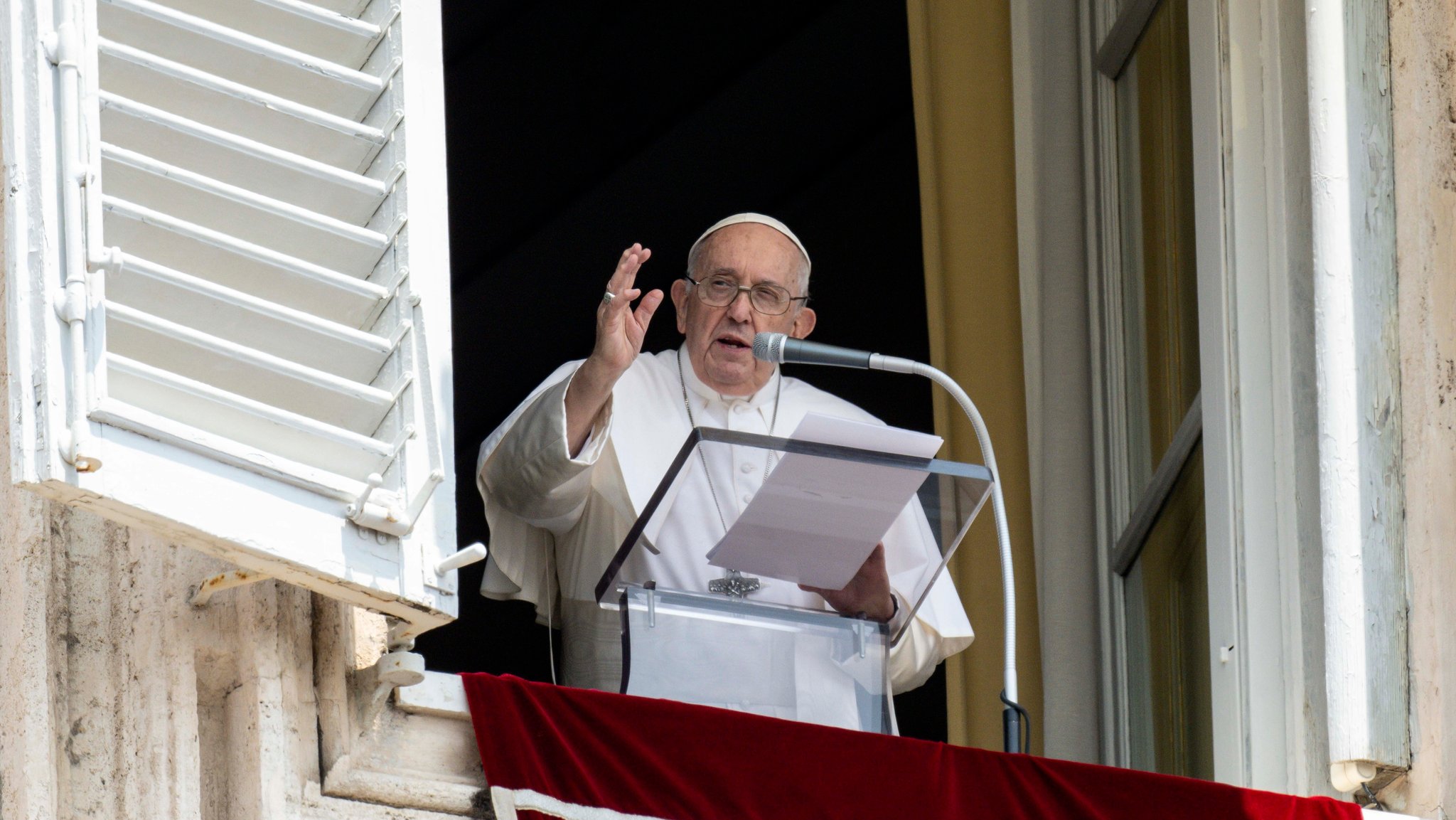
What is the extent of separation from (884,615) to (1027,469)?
187 cm

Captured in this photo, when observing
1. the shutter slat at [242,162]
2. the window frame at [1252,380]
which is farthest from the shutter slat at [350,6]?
the window frame at [1252,380]

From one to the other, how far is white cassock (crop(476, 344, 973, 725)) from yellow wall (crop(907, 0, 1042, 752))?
0.83m

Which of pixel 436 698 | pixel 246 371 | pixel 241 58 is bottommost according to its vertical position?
pixel 436 698

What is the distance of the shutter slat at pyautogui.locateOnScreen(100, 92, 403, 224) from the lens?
3146 millimetres

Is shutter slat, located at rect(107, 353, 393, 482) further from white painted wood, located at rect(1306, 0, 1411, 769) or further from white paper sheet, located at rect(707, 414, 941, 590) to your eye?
white painted wood, located at rect(1306, 0, 1411, 769)

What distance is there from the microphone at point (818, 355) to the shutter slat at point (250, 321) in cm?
60

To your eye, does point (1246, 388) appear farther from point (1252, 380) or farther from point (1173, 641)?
point (1173, 641)

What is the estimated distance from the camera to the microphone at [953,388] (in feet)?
11.4

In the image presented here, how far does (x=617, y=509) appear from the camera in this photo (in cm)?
427

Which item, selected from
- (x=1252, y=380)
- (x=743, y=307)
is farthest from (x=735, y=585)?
(x=1252, y=380)

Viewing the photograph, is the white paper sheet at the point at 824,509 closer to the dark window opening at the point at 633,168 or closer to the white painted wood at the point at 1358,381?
Answer: the white painted wood at the point at 1358,381

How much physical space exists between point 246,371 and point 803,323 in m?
1.76

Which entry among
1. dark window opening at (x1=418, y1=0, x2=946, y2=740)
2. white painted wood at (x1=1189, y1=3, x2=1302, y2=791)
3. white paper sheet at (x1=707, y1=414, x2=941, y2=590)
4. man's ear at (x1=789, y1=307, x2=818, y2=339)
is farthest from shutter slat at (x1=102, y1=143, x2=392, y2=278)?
dark window opening at (x1=418, y1=0, x2=946, y2=740)

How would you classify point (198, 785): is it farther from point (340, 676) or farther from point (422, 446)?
point (422, 446)
